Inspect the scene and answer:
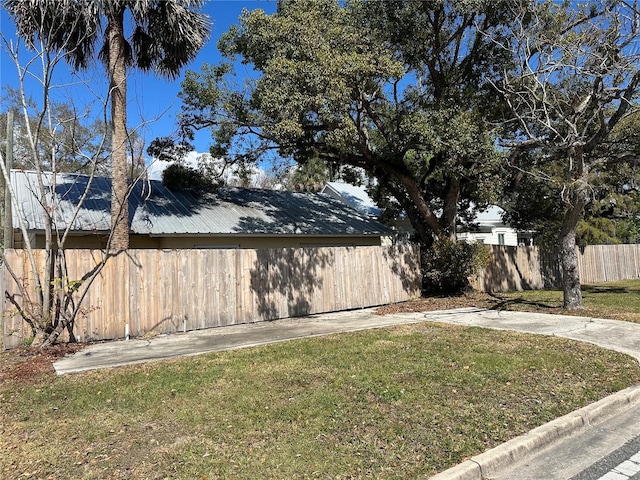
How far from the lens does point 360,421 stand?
474 cm

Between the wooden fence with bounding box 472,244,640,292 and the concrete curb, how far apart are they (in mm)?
11292

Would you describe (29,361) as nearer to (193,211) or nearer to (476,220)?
(193,211)

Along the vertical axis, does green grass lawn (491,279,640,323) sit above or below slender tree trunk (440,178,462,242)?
below

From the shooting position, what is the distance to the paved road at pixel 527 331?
3980 mm

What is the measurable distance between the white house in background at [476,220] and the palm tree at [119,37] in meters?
13.3

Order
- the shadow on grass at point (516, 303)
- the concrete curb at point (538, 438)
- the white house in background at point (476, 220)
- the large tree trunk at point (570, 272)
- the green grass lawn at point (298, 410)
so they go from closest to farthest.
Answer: the concrete curb at point (538, 438) → the green grass lawn at point (298, 410) → the large tree trunk at point (570, 272) → the shadow on grass at point (516, 303) → the white house in background at point (476, 220)

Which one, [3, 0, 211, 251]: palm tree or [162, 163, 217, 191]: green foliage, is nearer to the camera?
[3, 0, 211, 251]: palm tree

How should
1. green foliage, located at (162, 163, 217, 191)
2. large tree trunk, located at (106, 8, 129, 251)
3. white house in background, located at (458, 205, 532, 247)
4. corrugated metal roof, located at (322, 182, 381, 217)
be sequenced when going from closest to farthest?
large tree trunk, located at (106, 8, 129, 251) < green foliage, located at (162, 163, 217, 191) < corrugated metal roof, located at (322, 182, 381, 217) < white house in background, located at (458, 205, 532, 247)

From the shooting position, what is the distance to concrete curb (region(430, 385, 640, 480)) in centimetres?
381

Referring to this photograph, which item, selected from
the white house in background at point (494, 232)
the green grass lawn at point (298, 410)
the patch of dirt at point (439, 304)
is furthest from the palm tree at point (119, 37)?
the white house in background at point (494, 232)

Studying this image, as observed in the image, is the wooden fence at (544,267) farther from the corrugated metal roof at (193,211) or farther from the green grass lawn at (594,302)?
the corrugated metal roof at (193,211)

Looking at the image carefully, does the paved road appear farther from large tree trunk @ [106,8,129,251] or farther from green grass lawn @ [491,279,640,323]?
large tree trunk @ [106,8,129,251]

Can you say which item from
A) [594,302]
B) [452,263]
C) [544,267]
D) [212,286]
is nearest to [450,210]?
[452,263]

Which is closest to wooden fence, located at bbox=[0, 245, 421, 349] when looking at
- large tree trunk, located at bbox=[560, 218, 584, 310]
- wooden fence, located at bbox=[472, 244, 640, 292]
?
large tree trunk, located at bbox=[560, 218, 584, 310]
